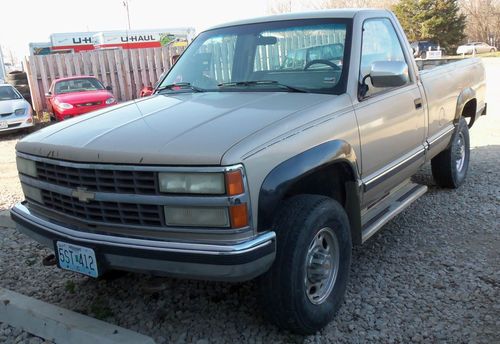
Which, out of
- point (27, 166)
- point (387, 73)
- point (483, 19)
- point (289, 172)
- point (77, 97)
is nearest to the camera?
point (289, 172)

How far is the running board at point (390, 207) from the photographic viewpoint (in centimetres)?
355

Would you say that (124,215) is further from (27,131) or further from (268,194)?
(27,131)

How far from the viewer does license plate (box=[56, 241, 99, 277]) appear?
8.96ft

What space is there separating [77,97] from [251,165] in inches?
486

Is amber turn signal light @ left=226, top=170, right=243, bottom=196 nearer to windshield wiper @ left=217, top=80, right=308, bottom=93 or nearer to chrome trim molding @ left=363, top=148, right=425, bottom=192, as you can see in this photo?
windshield wiper @ left=217, top=80, right=308, bottom=93

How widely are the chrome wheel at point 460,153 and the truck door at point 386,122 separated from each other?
1.40 m

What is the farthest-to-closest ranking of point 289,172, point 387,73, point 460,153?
point 460,153 → point 387,73 → point 289,172

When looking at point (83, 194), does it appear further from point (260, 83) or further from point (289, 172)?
point (260, 83)

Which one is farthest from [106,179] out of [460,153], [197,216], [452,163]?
[460,153]

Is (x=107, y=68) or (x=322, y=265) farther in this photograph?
(x=107, y=68)

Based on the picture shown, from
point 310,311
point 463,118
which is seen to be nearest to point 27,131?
point 463,118

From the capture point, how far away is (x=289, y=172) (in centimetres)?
266

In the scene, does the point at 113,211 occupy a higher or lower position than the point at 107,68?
lower

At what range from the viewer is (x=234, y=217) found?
96.6 inches
